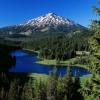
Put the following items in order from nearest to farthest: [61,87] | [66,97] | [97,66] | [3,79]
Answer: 1. [97,66]
2. [66,97]
3. [61,87]
4. [3,79]

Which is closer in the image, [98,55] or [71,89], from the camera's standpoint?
[98,55]

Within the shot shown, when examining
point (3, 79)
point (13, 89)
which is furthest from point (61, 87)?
point (3, 79)

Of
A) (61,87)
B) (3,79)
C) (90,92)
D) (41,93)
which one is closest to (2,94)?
(41,93)

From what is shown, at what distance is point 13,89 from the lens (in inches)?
3728

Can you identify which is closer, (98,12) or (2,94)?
(98,12)

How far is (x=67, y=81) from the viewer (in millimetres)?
95438

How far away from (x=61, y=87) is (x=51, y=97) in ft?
20.7

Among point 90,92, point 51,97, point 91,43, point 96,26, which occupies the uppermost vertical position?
point 96,26

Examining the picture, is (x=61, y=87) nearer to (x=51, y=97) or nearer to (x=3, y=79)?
(x=51, y=97)

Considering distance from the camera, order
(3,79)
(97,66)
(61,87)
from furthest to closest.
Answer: (3,79) < (61,87) < (97,66)

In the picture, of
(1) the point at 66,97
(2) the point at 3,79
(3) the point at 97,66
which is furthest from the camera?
(2) the point at 3,79

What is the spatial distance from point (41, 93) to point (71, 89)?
11243 mm

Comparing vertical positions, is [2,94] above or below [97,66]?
below

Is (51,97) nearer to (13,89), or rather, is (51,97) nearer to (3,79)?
(13,89)
